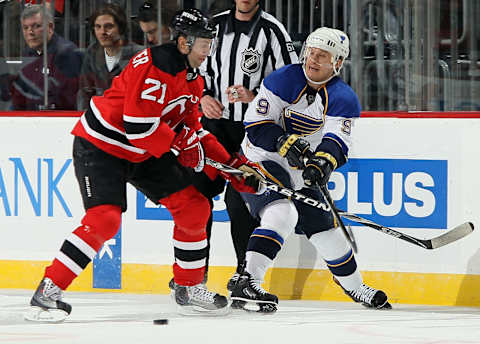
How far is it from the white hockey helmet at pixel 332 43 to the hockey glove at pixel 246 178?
455 millimetres

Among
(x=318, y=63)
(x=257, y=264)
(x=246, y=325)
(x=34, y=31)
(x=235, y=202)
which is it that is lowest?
(x=246, y=325)

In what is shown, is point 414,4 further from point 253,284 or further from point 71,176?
point 71,176

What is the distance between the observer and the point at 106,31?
4543 mm

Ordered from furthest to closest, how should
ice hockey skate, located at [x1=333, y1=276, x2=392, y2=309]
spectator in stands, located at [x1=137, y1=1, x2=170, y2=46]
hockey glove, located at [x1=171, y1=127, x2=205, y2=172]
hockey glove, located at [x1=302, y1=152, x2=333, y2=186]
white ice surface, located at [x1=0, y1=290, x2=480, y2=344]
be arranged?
spectator in stands, located at [x1=137, y1=1, x2=170, y2=46], ice hockey skate, located at [x1=333, y1=276, x2=392, y2=309], hockey glove, located at [x1=302, y1=152, x2=333, y2=186], hockey glove, located at [x1=171, y1=127, x2=205, y2=172], white ice surface, located at [x1=0, y1=290, x2=480, y2=344]

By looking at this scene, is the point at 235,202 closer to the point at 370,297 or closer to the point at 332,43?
the point at 370,297

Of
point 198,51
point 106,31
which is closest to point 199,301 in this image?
point 198,51

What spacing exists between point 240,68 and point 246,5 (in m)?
0.25

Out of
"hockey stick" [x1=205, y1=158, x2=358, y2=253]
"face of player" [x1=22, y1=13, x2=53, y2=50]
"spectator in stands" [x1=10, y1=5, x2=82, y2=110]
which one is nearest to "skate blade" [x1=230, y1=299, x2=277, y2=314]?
"hockey stick" [x1=205, y1=158, x2=358, y2=253]

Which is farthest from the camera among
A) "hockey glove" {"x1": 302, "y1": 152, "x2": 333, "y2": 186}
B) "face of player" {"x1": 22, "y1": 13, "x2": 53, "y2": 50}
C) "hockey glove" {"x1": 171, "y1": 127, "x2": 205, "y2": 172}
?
"face of player" {"x1": 22, "y1": 13, "x2": 53, "y2": 50}

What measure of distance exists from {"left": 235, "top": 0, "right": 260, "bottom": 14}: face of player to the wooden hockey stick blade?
35.0 inches

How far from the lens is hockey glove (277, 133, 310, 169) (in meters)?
3.85

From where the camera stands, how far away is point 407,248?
13.7 ft

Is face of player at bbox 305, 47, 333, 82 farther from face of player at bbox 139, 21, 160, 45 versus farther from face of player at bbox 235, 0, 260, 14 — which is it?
face of player at bbox 139, 21, 160, 45

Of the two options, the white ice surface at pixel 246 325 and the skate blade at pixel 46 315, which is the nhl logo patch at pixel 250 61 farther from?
the skate blade at pixel 46 315
